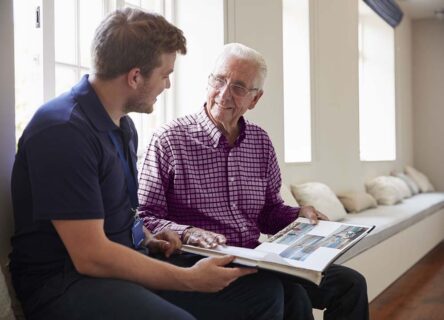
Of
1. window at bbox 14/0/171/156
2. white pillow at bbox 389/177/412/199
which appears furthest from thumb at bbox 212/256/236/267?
white pillow at bbox 389/177/412/199

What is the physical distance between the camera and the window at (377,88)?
18.6 ft

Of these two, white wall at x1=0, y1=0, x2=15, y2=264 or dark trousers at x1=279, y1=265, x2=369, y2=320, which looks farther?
dark trousers at x1=279, y1=265, x2=369, y2=320

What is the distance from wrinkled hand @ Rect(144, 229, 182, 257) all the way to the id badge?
100 mm

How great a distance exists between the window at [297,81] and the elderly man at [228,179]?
1945 millimetres

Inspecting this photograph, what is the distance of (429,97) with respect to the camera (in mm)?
6402

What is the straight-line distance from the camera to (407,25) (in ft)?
20.7

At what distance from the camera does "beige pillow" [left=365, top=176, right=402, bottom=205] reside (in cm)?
454

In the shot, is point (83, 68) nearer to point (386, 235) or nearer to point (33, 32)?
point (33, 32)

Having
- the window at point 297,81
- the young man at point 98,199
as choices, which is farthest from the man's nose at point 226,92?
the window at point 297,81

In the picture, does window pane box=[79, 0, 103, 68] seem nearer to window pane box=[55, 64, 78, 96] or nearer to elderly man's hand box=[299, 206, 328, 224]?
window pane box=[55, 64, 78, 96]

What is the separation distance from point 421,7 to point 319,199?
3723 mm

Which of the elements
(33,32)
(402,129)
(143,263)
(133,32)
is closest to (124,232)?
(143,263)

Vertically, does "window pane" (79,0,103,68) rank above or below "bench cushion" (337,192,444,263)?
above

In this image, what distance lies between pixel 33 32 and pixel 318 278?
4.72 feet
